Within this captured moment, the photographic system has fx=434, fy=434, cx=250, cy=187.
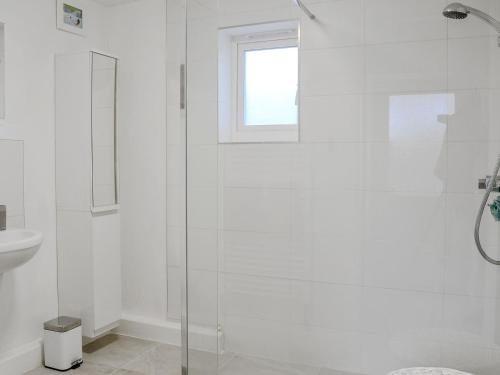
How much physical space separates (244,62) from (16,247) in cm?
141

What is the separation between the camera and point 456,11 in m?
1.42

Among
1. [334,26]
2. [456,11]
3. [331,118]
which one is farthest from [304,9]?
[456,11]

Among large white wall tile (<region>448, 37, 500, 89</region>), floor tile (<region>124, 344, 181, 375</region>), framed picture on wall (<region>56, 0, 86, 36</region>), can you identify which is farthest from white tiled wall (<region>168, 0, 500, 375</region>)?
framed picture on wall (<region>56, 0, 86, 36</region>)

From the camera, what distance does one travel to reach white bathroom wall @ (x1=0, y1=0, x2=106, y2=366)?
2.47 metres

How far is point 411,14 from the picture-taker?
4.77ft

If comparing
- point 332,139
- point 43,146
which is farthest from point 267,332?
point 43,146

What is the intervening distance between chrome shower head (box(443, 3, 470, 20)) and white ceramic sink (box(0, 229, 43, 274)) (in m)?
2.06

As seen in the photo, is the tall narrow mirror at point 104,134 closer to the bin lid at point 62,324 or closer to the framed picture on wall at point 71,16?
the framed picture on wall at point 71,16

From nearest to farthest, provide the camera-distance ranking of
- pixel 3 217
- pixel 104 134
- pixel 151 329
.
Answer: pixel 3 217, pixel 104 134, pixel 151 329

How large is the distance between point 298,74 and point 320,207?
488 mm

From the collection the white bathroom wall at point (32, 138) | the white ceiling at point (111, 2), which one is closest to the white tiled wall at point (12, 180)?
the white bathroom wall at point (32, 138)

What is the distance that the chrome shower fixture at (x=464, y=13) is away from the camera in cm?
140

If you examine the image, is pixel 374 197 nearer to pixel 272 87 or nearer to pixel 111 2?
pixel 272 87

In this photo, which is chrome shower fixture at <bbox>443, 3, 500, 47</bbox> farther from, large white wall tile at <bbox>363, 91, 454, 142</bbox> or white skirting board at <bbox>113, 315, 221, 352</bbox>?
white skirting board at <bbox>113, 315, 221, 352</bbox>
